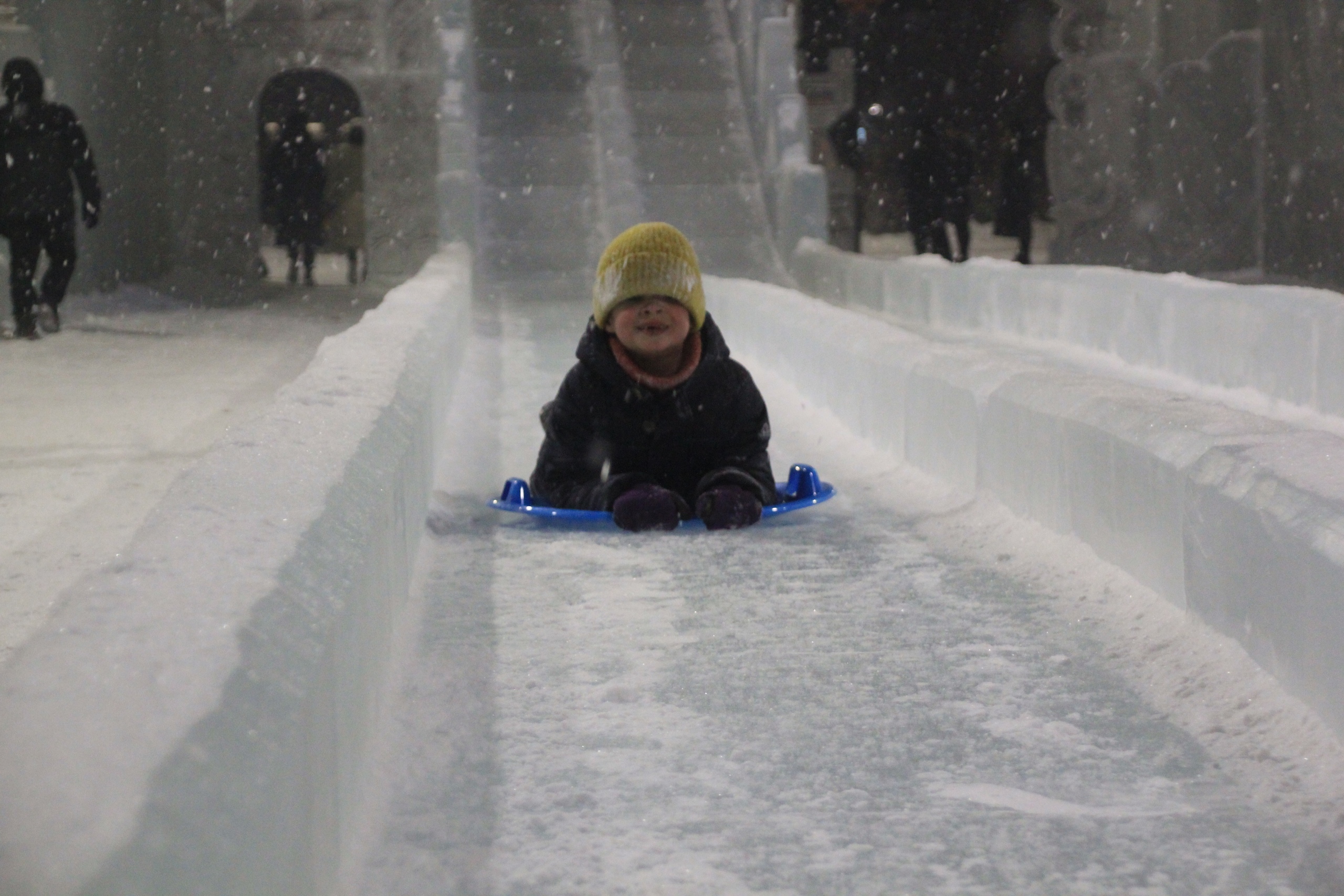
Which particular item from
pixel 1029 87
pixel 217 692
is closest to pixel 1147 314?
pixel 217 692

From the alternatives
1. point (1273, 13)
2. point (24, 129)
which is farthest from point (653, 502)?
point (1273, 13)

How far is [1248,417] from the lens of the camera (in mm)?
3410

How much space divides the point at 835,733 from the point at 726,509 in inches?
64.5

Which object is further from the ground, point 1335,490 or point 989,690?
point 1335,490

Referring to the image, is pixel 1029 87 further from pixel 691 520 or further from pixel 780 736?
pixel 780 736

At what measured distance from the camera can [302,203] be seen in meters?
17.4

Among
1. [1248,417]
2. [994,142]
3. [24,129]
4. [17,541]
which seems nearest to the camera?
[1248,417]

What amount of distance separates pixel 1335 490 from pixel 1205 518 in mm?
402

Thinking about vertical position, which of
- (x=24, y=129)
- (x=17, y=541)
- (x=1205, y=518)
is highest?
(x=24, y=129)

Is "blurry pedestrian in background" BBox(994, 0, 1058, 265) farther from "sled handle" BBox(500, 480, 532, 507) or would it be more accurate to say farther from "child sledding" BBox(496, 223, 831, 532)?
"child sledding" BBox(496, 223, 831, 532)

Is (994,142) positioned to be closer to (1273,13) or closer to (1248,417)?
(1273,13)

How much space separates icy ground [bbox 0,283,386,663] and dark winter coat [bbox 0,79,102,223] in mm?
828

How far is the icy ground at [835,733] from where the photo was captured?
2.12 metres

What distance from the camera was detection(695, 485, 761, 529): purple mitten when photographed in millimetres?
4262
